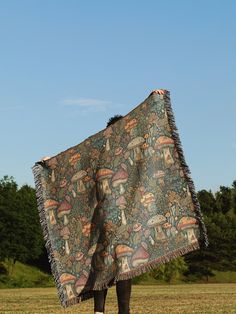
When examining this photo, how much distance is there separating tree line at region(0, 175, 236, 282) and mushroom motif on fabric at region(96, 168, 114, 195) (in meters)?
89.2

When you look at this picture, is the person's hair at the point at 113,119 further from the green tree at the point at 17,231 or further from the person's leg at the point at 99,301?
the green tree at the point at 17,231

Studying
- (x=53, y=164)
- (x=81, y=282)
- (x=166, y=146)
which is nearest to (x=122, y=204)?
(x=166, y=146)

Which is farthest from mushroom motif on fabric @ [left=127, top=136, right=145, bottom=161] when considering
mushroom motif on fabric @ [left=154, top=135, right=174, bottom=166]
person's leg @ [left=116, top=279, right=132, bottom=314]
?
person's leg @ [left=116, top=279, right=132, bottom=314]

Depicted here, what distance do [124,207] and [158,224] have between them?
0.47 meters

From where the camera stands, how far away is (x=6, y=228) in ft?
348

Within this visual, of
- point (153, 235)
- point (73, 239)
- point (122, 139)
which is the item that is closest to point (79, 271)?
point (73, 239)

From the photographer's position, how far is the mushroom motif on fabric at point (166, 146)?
9414 millimetres

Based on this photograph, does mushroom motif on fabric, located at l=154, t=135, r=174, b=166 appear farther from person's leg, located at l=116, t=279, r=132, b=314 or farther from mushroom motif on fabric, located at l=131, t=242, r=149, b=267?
person's leg, located at l=116, t=279, r=132, b=314

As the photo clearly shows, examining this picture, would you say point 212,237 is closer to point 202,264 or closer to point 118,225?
point 202,264

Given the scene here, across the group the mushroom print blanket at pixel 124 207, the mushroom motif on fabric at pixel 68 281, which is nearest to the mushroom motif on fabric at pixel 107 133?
the mushroom print blanket at pixel 124 207

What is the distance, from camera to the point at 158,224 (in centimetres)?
925

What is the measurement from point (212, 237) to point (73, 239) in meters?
121

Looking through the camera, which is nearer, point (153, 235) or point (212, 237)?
point (153, 235)

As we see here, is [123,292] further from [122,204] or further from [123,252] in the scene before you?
[122,204]
